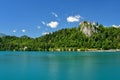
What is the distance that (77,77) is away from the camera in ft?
155

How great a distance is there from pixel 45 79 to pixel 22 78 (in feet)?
13.9

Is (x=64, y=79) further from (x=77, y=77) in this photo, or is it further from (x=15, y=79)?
(x=15, y=79)

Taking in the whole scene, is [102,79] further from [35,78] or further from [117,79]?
[35,78]

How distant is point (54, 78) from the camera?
46750 mm

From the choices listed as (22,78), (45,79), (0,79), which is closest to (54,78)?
(45,79)

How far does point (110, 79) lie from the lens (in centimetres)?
4612

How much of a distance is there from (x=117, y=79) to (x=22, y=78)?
1623 centimetres

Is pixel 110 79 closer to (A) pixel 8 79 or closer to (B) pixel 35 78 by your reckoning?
(B) pixel 35 78

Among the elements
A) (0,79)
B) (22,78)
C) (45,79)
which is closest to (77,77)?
(45,79)

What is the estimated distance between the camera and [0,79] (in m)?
46.0

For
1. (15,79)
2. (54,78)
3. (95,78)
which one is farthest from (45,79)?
(95,78)

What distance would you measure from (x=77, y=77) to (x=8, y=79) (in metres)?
11.8

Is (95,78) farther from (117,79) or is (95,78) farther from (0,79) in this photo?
(0,79)

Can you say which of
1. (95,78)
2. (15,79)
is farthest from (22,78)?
(95,78)
